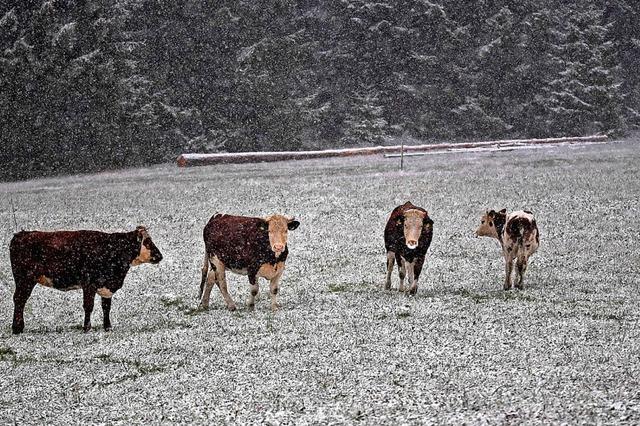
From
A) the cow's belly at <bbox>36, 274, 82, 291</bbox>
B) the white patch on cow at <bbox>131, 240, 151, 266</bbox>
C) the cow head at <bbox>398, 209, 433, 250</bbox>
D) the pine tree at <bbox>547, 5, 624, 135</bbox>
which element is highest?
the pine tree at <bbox>547, 5, 624, 135</bbox>

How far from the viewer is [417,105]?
5031cm

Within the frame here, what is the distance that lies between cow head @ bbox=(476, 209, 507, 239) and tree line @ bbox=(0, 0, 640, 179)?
1060 inches

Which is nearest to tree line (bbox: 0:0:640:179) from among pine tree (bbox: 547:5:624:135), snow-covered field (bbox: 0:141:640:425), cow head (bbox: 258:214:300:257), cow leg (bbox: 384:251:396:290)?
pine tree (bbox: 547:5:624:135)

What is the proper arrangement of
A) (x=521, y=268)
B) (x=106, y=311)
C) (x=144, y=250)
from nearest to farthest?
(x=106, y=311) < (x=144, y=250) < (x=521, y=268)

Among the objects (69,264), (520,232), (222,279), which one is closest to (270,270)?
(222,279)

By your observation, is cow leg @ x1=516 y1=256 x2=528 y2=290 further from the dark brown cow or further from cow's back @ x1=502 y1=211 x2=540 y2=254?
the dark brown cow

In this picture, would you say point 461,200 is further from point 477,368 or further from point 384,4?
point 384,4

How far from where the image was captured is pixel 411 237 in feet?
36.1

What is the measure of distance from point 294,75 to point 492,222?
34368 mm

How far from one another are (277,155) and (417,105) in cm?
1479

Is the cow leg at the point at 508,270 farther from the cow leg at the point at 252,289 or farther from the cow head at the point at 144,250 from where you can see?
the cow head at the point at 144,250

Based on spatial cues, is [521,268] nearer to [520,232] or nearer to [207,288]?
[520,232]

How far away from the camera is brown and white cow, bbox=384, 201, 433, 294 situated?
11062 millimetres

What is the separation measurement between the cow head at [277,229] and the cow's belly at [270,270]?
0.58 ft
